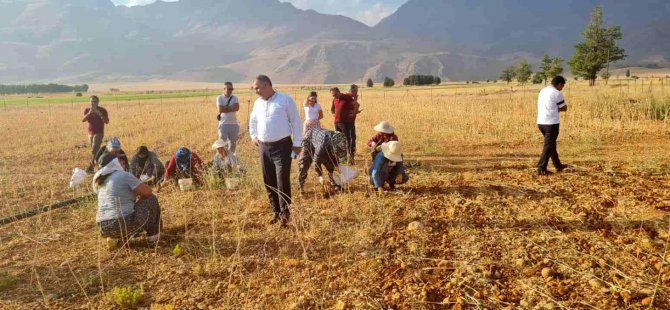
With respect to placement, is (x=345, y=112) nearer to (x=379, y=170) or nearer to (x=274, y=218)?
(x=379, y=170)

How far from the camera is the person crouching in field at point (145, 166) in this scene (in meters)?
7.22

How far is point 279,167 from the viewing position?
4.98m

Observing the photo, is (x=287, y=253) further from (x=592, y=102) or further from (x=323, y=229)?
(x=592, y=102)

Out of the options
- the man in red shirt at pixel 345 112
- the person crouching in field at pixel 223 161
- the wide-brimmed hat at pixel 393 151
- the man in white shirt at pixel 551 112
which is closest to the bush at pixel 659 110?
the man in white shirt at pixel 551 112

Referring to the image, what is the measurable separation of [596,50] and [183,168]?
38325 mm

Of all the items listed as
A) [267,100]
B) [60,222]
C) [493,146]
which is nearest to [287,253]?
[267,100]

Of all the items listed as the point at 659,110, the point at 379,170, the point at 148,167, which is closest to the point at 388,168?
the point at 379,170

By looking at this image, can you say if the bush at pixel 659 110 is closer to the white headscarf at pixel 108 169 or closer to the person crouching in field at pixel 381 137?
the person crouching in field at pixel 381 137

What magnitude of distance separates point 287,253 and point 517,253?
215cm

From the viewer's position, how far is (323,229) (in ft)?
16.2

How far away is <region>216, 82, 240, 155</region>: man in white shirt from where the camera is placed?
762 centimetres

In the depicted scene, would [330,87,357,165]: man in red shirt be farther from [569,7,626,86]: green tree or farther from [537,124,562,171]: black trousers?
[569,7,626,86]: green tree

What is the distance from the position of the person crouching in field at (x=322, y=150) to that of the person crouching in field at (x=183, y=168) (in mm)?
1976

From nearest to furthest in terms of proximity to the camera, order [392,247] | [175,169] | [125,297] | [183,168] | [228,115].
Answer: [125,297] → [392,247] → [183,168] → [175,169] → [228,115]
